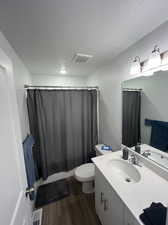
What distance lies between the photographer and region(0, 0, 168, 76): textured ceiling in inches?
28.5

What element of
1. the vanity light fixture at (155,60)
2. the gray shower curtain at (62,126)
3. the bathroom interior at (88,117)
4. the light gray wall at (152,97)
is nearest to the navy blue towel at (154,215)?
the bathroom interior at (88,117)

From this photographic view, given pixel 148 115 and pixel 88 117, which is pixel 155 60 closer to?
pixel 148 115

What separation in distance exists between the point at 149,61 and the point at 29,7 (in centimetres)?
117

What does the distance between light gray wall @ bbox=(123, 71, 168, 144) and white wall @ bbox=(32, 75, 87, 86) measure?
1719mm

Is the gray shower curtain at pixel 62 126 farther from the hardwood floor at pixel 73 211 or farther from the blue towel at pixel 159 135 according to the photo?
the blue towel at pixel 159 135

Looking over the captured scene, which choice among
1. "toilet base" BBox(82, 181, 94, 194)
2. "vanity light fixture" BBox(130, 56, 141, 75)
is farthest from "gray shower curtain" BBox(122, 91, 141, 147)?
"toilet base" BBox(82, 181, 94, 194)

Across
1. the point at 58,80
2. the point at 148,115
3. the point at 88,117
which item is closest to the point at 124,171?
the point at 148,115

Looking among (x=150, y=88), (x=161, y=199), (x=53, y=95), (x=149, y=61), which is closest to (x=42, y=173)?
(x=53, y=95)

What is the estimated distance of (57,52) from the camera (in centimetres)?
140

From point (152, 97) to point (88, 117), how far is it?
4.15 ft

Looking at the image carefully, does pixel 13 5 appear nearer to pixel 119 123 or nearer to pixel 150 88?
pixel 150 88

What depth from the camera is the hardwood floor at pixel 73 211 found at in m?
1.38

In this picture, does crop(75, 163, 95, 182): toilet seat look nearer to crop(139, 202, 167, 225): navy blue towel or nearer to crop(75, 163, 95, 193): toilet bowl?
crop(75, 163, 95, 193): toilet bowl

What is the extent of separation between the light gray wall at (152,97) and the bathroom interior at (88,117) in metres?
0.01
